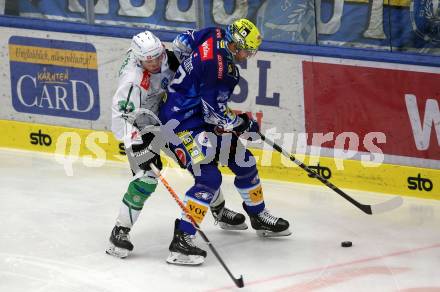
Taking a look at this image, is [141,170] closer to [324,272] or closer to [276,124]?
[324,272]

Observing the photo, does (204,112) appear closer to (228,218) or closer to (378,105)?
(228,218)

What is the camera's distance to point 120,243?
5652 millimetres

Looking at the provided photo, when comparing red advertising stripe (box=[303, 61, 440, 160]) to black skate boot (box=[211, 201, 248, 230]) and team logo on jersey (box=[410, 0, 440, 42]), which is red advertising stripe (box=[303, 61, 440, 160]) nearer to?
team logo on jersey (box=[410, 0, 440, 42])

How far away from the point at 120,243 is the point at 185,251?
408 millimetres

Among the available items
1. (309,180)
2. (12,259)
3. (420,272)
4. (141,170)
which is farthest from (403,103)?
(12,259)

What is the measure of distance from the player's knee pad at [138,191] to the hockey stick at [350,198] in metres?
0.80

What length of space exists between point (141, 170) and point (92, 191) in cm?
153

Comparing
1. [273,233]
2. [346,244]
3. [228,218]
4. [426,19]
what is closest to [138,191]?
[228,218]

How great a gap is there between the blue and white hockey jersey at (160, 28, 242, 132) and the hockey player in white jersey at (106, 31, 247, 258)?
3.6 inches

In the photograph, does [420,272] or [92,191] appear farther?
[92,191]

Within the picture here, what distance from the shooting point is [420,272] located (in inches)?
217

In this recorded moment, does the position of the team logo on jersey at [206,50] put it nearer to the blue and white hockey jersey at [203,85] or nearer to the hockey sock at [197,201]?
the blue and white hockey jersey at [203,85]

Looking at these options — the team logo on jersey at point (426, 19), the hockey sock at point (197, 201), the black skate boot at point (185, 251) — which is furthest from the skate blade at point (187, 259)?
the team logo on jersey at point (426, 19)

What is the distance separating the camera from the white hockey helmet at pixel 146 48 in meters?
5.38
